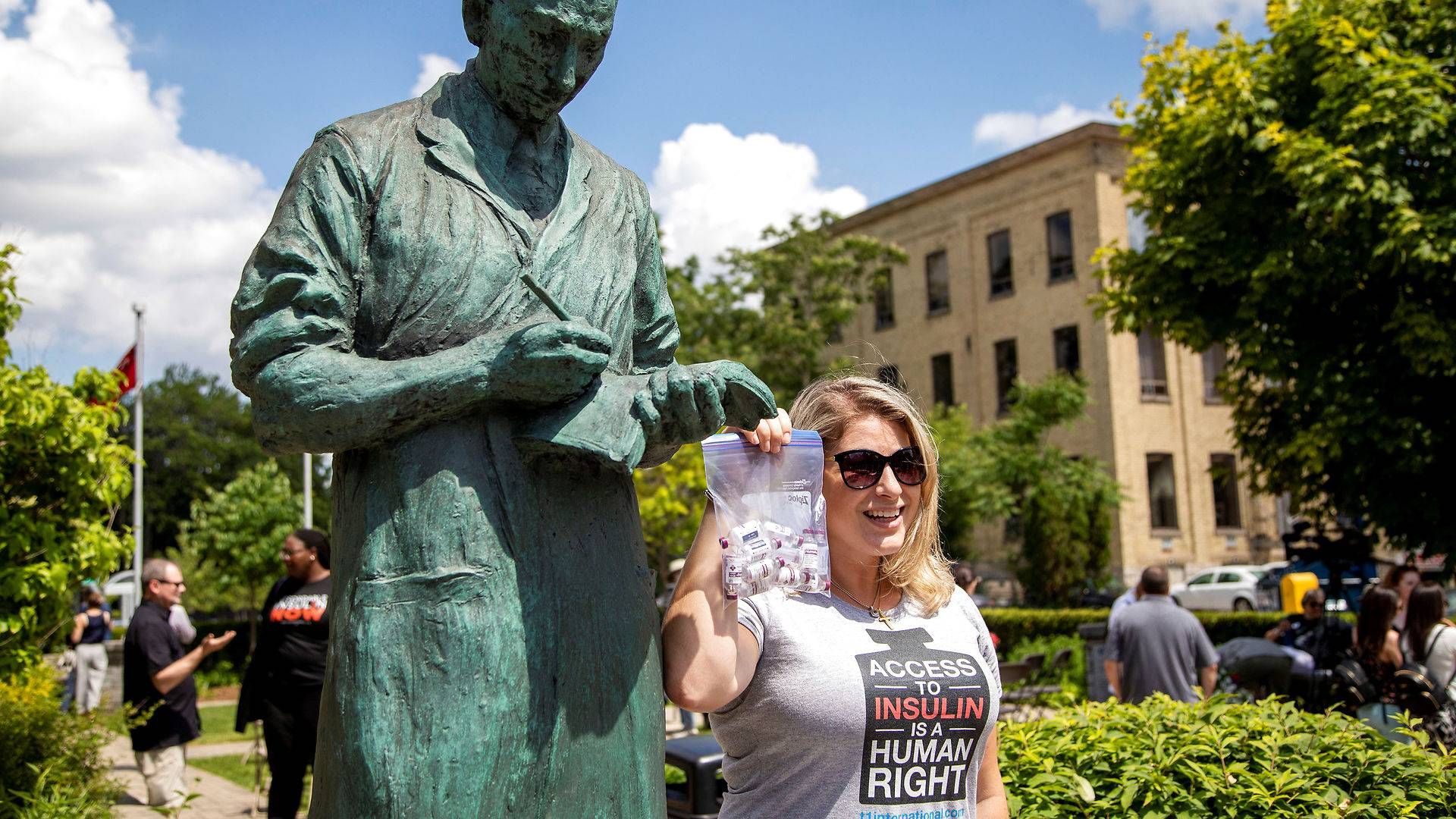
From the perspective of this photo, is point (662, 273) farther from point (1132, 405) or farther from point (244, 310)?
point (1132, 405)

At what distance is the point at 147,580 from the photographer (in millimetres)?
8922

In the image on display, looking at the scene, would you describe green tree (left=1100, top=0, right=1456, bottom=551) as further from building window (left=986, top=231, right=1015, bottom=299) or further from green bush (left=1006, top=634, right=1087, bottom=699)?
building window (left=986, top=231, right=1015, bottom=299)

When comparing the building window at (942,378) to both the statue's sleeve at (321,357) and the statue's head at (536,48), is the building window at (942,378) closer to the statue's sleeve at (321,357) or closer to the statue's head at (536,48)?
the statue's head at (536,48)

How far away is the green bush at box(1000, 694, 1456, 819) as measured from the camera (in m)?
3.72

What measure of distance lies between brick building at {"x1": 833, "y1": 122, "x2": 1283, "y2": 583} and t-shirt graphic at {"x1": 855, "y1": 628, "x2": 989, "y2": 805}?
2945 cm

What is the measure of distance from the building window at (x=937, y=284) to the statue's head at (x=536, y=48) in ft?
122

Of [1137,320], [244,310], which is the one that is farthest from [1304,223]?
[244,310]

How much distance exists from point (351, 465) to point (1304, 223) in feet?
49.1

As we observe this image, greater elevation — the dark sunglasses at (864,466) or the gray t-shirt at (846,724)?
the dark sunglasses at (864,466)

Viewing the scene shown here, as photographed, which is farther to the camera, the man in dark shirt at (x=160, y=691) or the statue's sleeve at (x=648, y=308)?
the man in dark shirt at (x=160, y=691)

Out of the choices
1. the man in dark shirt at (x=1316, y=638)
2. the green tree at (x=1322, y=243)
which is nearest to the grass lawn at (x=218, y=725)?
the man in dark shirt at (x=1316, y=638)

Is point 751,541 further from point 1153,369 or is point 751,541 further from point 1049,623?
point 1153,369

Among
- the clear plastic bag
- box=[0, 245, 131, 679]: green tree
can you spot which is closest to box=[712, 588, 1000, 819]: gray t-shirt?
the clear plastic bag

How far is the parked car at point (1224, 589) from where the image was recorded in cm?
3030
